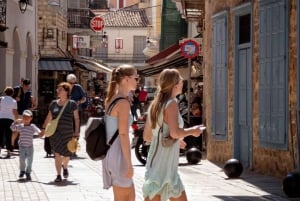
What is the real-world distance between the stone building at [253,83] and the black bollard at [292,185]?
5.92 ft

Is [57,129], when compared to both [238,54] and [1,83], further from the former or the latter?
[1,83]

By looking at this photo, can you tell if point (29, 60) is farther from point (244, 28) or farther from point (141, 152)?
point (244, 28)

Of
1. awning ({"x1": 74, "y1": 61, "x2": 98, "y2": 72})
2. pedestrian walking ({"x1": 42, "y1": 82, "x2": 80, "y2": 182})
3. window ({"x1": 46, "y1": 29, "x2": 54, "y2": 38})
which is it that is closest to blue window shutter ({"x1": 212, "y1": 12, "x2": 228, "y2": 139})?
pedestrian walking ({"x1": 42, "y1": 82, "x2": 80, "y2": 182})

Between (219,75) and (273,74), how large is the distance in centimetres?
336

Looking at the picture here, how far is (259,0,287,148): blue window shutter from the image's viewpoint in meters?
13.8

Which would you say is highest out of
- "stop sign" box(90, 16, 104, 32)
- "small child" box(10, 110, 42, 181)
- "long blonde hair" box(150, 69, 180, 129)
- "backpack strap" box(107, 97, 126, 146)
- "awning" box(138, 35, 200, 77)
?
"stop sign" box(90, 16, 104, 32)

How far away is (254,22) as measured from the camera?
611 inches

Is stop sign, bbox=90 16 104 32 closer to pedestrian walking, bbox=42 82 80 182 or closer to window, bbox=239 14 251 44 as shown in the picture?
window, bbox=239 14 251 44

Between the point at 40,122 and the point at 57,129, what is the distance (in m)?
21.2

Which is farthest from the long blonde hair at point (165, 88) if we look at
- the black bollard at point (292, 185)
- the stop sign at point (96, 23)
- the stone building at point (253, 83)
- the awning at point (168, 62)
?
the stop sign at point (96, 23)

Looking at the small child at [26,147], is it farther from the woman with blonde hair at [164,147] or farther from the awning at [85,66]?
the awning at [85,66]

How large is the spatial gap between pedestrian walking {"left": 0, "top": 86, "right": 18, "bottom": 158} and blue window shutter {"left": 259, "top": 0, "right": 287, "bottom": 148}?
23.2 ft

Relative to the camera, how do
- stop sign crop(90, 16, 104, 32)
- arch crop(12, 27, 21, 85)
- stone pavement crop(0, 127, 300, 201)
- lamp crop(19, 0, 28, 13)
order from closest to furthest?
1. stone pavement crop(0, 127, 300, 201)
2. lamp crop(19, 0, 28, 13)
3. arch crop(12, 27, 21, 85)
4. stop sign crop(90, 16, 104, 32)

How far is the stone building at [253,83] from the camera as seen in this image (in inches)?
535
